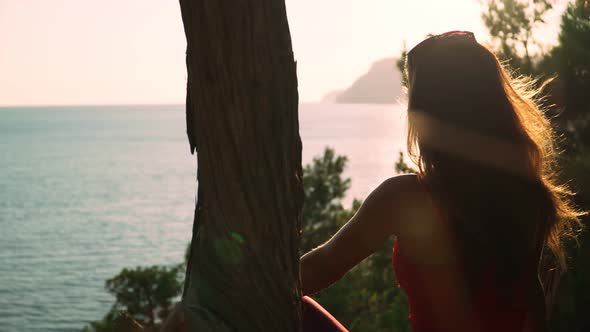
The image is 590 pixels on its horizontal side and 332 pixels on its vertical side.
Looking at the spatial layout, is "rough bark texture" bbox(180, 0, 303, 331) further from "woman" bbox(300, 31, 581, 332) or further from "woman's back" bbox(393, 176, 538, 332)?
"woman's back" bbox(393, 176, 538, 332)

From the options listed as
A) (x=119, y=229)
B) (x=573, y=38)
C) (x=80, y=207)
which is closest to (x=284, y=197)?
(x=573, y=38)

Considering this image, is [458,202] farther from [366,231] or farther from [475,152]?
[366,231]

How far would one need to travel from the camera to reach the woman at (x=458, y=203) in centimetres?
192

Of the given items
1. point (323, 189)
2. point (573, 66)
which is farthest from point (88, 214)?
point (573, 66)

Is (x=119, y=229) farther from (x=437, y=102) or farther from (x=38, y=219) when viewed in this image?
(x=437, y=102)

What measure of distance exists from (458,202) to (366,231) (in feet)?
0.89

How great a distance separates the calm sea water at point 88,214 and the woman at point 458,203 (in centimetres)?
19

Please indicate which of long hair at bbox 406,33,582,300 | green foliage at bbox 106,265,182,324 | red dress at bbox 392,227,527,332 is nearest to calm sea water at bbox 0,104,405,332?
long hair at bbox 406,33,582,300

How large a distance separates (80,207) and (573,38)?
178 ft

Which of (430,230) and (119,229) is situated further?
(119,229)

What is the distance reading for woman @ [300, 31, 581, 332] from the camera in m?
1.92

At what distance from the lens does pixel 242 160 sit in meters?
1.80

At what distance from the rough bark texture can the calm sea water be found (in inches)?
17.7

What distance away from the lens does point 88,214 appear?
56.1 m
